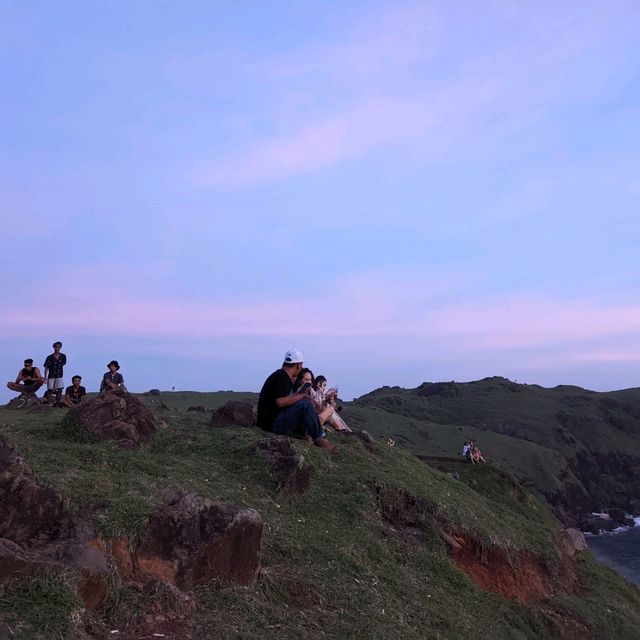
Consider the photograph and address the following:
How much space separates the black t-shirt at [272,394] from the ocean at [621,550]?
20.8 m

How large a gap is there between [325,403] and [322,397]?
19 cm

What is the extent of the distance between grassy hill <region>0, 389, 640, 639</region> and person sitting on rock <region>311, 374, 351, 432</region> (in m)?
1.14

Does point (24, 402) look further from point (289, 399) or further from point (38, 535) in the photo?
point (38, 535)

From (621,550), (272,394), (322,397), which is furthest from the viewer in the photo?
(621,550)

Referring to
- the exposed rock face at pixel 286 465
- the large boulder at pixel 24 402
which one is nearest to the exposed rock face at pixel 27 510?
the exposed rock face at pixel 286 465

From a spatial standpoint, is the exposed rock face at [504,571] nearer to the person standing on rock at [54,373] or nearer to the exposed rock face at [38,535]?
the exposed rock face at [38,535]

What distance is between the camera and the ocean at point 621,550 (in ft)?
97.8

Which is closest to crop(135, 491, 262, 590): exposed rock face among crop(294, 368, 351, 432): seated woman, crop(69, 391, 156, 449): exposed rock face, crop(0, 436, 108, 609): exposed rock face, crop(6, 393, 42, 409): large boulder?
crop(0, 436, 108, 609): exposed rock face

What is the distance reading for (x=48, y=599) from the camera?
5.44 metres

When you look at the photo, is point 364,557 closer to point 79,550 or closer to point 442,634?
point 442,634

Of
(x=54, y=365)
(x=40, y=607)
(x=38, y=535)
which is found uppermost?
(x=54, y=365)

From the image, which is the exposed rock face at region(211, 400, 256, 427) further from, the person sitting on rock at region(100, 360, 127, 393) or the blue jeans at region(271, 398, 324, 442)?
the person sitting on rock at region(100, 360, 127, 393)

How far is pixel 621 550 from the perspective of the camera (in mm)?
34031

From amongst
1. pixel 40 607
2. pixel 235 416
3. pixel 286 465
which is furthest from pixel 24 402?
pixel 40 607
